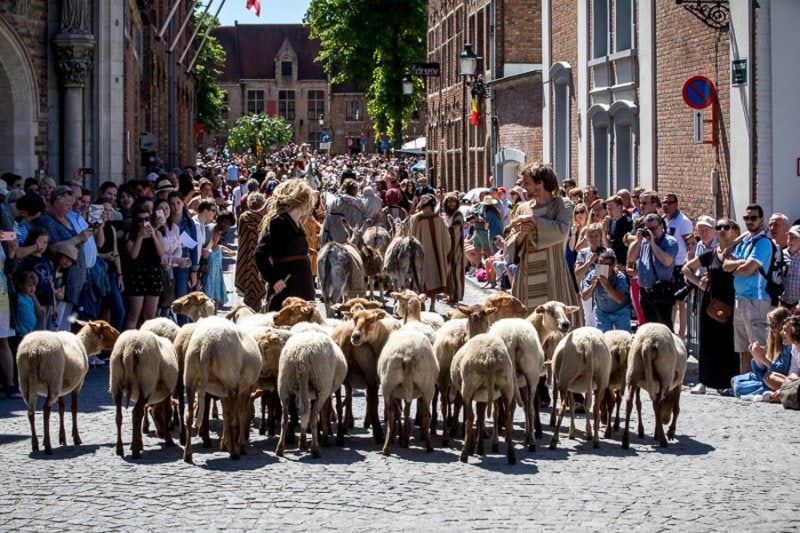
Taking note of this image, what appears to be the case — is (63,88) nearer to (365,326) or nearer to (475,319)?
(365,326)

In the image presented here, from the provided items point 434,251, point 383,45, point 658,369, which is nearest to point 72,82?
point 434,251

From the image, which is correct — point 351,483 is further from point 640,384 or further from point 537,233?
point 537,233

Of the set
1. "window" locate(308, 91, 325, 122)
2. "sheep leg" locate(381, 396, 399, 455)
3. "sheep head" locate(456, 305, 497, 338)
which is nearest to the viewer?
"sheep leg" locate(381, 396, 399, 455)

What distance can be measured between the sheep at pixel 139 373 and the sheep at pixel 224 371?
0.76 feet

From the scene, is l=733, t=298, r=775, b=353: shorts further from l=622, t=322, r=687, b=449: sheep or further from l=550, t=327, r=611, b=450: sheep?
l=550, t=327, r=611, b=450: sheep

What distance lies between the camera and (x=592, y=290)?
13742mm

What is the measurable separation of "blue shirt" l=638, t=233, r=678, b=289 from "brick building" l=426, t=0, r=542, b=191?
20.2 meters

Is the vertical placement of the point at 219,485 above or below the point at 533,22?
below

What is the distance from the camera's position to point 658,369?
35.4ft

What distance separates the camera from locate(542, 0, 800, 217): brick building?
63.4 feet

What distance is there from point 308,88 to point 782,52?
394 ft

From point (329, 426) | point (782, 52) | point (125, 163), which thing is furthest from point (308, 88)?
point (329, 426)

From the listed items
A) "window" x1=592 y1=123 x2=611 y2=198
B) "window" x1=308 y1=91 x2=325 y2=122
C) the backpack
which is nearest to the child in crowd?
the backpack

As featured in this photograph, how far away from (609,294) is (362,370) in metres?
3.45
